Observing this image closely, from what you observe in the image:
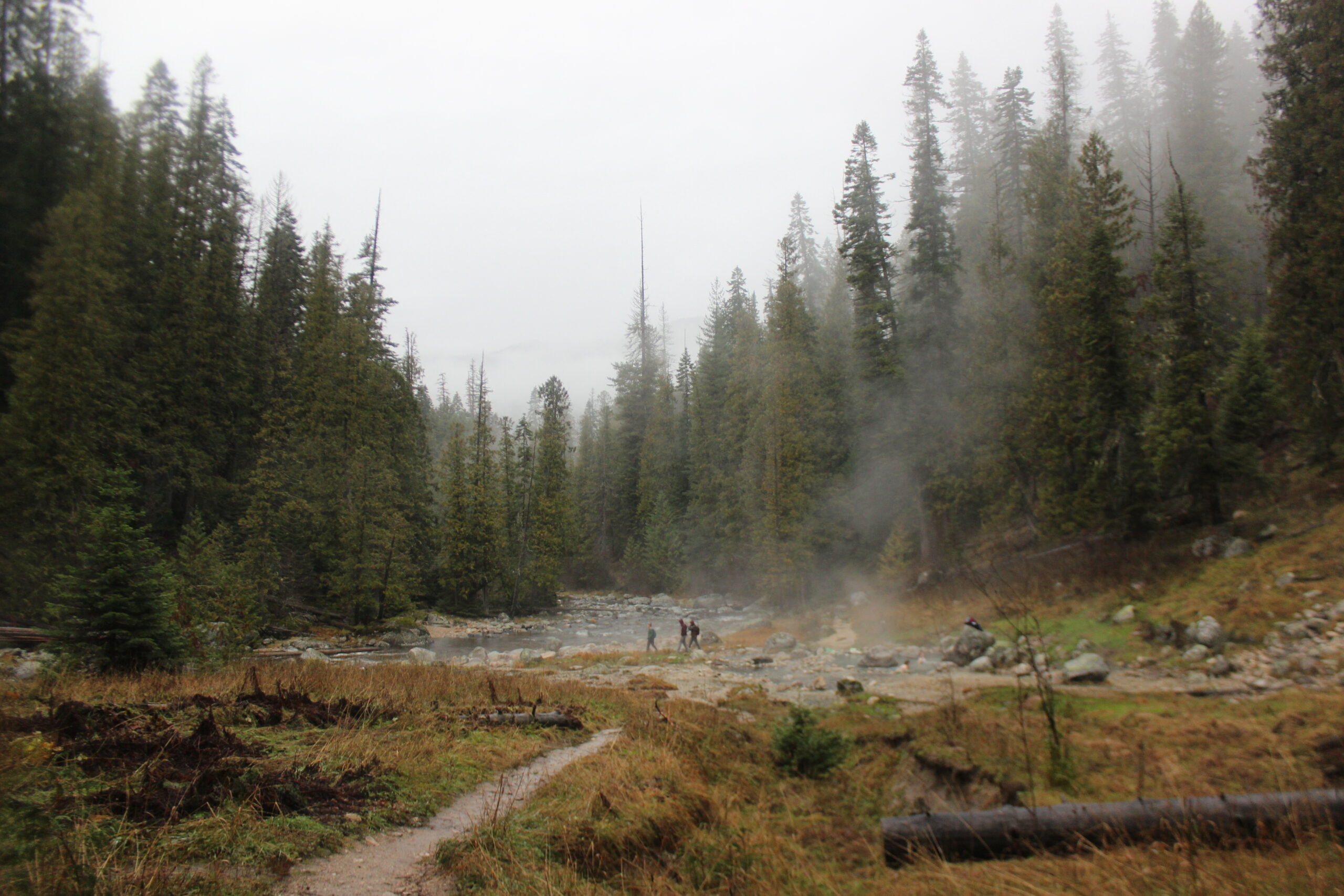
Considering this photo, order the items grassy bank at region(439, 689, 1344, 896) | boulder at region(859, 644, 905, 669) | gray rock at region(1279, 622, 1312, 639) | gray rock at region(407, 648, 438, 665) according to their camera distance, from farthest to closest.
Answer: gray rock at region(407, 648, 438, 665)
boulder at region(859, 644, 905, 669)
gray rock at region(1279, 622, 1312, 639)
grassy bank at region(439, 689, 1344, 896)

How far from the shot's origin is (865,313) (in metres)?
35.0

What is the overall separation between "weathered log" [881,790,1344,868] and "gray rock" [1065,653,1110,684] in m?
11.5

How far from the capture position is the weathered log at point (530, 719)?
33.1ft

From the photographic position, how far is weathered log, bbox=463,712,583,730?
10086mm

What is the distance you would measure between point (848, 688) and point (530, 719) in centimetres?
893

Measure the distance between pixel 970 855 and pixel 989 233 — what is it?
34650 mm

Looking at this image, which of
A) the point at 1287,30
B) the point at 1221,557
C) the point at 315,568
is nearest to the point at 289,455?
the point at 315,568

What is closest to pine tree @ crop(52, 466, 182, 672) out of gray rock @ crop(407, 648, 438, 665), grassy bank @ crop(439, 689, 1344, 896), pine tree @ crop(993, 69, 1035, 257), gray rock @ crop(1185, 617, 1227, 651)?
grassy bank @ crop(439, 689, 1344, 896)

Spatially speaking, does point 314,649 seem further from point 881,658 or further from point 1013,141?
point 1013,141

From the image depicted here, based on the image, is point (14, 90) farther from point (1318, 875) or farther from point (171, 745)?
point (1318, 875)

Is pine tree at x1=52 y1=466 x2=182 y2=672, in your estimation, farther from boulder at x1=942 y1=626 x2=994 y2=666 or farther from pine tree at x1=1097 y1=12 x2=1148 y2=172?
pine tree at x1=1097 y1=12 x2=1148 y2=172

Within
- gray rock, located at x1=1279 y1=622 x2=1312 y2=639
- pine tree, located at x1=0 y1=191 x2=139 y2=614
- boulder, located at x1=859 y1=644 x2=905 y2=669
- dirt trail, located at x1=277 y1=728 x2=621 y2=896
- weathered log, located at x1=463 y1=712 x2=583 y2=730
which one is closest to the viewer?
dirt trail, located at x1=277 y1=728 x2=621 y2=896

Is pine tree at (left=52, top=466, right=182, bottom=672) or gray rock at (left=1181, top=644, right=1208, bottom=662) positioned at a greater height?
pine tree at (left=52, top=466, right=182, bottom=672)

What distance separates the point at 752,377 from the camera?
148 feet
